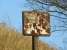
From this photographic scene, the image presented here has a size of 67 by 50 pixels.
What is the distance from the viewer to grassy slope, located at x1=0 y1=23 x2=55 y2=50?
7.63 ft

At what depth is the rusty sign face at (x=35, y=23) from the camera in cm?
227

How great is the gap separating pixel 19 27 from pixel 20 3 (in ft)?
0.82

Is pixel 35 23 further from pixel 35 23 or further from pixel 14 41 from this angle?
pixel 14 41

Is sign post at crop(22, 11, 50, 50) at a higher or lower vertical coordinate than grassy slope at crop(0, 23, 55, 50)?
higher

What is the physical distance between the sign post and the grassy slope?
0.31 ft

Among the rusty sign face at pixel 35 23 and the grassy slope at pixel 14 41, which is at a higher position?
the rusty sign face at pixel 35 23

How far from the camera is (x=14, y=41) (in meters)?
2.34

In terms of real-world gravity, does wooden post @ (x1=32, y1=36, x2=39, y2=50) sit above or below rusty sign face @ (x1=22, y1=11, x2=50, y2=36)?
below

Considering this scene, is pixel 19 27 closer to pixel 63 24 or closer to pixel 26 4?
pixel 26 4

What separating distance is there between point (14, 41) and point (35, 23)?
0.29 m

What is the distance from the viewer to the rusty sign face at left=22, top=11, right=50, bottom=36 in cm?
227

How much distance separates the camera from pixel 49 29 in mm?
2301

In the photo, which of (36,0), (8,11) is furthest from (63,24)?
(8,11)

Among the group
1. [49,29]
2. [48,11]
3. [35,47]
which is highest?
[48,11]
